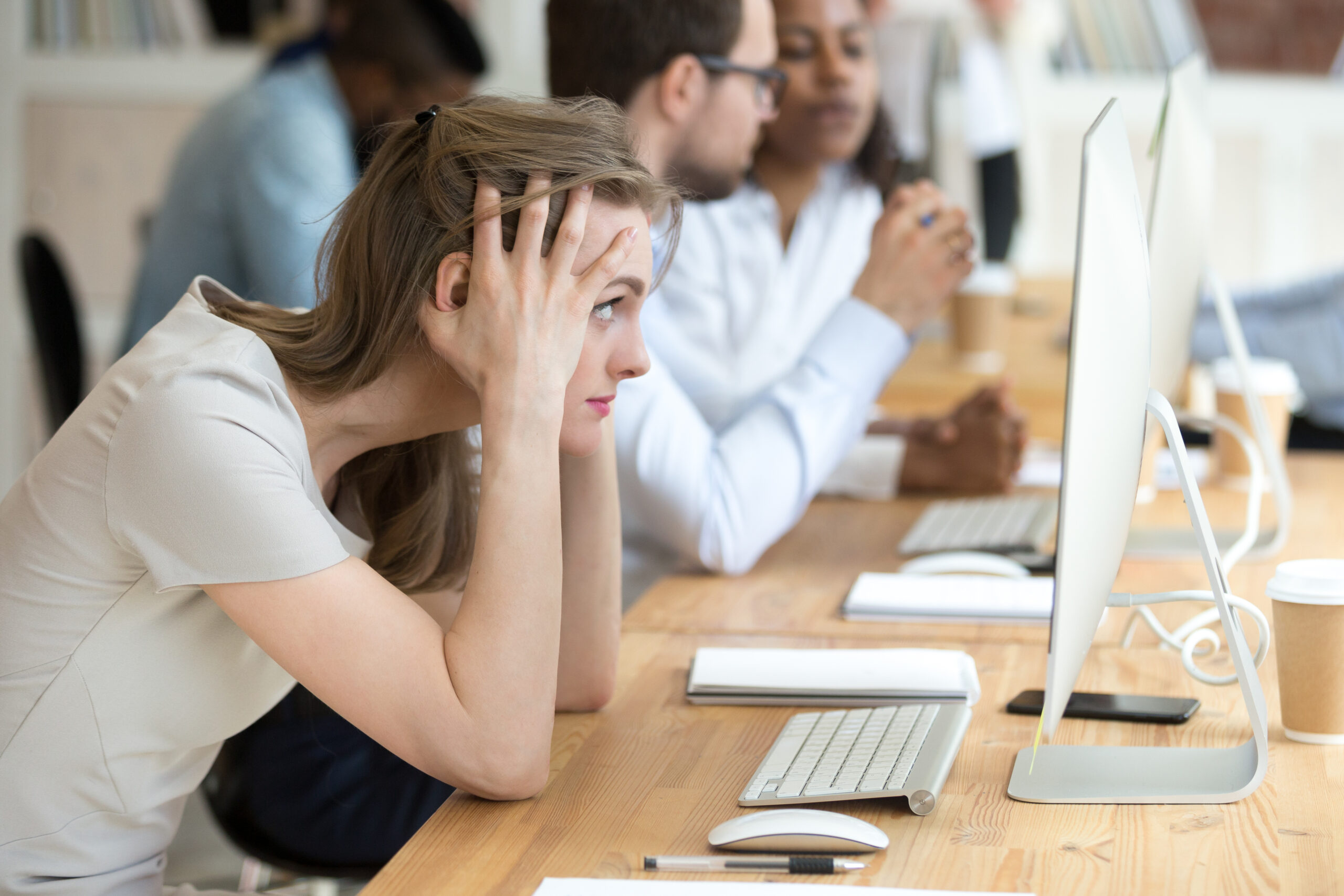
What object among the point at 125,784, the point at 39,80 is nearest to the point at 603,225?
Result: the point at 125,784

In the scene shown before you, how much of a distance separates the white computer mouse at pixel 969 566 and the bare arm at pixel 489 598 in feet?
2.06

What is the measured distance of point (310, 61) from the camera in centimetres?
250

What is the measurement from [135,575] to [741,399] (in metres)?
0.97

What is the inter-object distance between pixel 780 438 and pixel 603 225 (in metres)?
0.55

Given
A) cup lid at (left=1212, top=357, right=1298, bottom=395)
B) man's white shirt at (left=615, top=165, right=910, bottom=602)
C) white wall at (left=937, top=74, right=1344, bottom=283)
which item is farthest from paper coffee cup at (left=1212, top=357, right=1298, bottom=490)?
white wall at (left=937, top=74, right=1344, bottom=283)

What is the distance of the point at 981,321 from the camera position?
262cm

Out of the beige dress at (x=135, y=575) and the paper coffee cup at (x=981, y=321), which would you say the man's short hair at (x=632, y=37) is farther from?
the paper coffee cup at (x=981, y=321)

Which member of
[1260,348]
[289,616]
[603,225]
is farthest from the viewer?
[1260,348]

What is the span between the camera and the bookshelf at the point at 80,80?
3.77m

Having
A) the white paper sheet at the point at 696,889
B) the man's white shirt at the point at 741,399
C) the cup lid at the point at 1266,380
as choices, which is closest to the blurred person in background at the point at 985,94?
the man's white shirt at the point at 741,399

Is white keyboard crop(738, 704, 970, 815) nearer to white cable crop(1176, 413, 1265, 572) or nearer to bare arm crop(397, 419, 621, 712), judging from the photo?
bare arm crop(397, 419, 621, 712)

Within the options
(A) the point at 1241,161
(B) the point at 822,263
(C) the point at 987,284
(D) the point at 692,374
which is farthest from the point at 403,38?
(A) the point at 1241,161

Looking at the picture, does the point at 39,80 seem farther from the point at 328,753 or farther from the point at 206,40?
the point at 328,753

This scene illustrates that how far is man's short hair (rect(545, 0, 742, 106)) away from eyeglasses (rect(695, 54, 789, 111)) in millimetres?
12
